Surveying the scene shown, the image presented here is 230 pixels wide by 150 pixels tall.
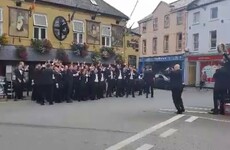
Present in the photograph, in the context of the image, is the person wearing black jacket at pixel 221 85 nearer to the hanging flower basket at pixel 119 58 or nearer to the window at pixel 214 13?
the hanging flower basket at pixel 119 58

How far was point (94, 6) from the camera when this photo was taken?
30.5m

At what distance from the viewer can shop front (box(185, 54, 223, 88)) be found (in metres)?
40.1

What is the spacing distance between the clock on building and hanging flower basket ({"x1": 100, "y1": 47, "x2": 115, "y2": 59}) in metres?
3.61

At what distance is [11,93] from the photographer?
65.3ft

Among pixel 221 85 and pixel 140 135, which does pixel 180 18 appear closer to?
pixel 221 85

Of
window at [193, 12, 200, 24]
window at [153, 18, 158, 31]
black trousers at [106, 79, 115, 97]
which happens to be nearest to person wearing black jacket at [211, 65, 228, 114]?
black trousers at [106, 79, 115, 97]

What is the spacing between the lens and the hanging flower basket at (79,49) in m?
27.7

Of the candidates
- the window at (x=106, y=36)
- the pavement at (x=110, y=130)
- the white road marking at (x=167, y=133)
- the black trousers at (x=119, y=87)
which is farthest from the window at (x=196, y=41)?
the white road marking at (x=167, y=133)

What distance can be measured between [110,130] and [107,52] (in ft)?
67.1

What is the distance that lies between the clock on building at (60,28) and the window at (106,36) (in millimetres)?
4106

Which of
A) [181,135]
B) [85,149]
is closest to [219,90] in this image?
[181,135]

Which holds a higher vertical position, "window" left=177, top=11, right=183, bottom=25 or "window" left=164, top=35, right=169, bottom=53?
"window" left=177, top=11, right=183, bottom=25

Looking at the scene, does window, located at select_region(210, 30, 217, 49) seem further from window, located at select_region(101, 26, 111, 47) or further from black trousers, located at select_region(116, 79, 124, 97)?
black trousers, located at select_region(116, 79, 124, 97)

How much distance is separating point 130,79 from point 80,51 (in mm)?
5969
